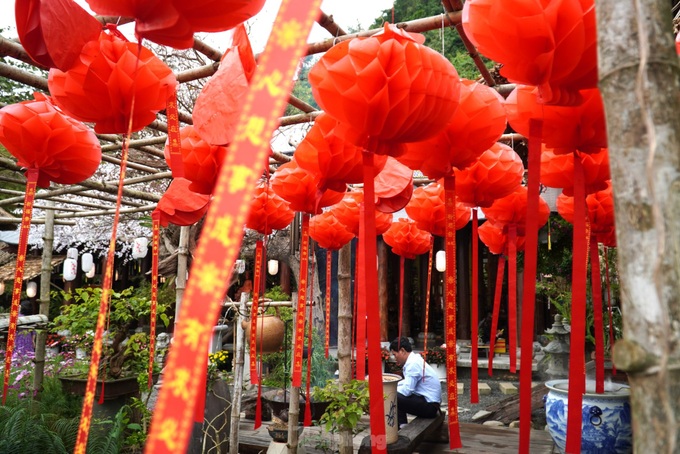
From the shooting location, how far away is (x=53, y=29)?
1.16 metres

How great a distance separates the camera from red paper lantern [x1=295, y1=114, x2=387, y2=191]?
1730 mm

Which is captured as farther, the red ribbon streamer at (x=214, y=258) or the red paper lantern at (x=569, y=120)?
the red paper lantern at (x=569, y=120)

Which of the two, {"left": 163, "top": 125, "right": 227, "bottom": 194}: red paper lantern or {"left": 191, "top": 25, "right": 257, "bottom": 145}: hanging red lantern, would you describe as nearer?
{"left": 191, "top": 25, "right": 257, "bottom": 145}: hanging red lantern

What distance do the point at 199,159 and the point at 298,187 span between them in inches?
18.6

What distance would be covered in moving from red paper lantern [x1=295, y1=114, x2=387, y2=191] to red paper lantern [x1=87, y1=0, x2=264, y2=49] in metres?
Answer: 0.61

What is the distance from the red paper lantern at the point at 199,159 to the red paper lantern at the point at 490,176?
959mm

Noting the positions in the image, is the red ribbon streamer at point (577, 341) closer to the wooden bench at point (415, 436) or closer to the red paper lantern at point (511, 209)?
the red paper lantern at point (511, 209)

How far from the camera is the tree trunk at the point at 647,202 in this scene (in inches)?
19.3

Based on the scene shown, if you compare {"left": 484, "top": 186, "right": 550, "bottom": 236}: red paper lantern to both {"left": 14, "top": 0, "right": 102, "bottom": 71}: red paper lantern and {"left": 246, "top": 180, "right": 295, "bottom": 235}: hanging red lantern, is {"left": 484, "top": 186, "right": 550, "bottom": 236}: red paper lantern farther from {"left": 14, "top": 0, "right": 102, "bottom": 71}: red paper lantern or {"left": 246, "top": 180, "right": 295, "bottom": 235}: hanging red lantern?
{"left": 14, "top": 0, "right": 102, "bottom": 71}: red paper lantern

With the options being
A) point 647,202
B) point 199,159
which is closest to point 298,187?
point 199,159

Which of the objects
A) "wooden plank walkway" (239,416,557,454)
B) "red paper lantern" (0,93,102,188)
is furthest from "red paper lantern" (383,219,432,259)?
"red paper lantern" (0,93,102,188)

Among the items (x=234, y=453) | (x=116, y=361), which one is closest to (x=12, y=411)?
(x=116, y=361)

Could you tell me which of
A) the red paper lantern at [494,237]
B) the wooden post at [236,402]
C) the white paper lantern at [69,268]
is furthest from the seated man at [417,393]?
the white paper lantern at [69,268]

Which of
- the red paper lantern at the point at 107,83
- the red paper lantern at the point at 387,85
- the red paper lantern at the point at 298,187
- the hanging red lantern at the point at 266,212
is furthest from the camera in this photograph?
the hanging red lantern at the point at 266,212
